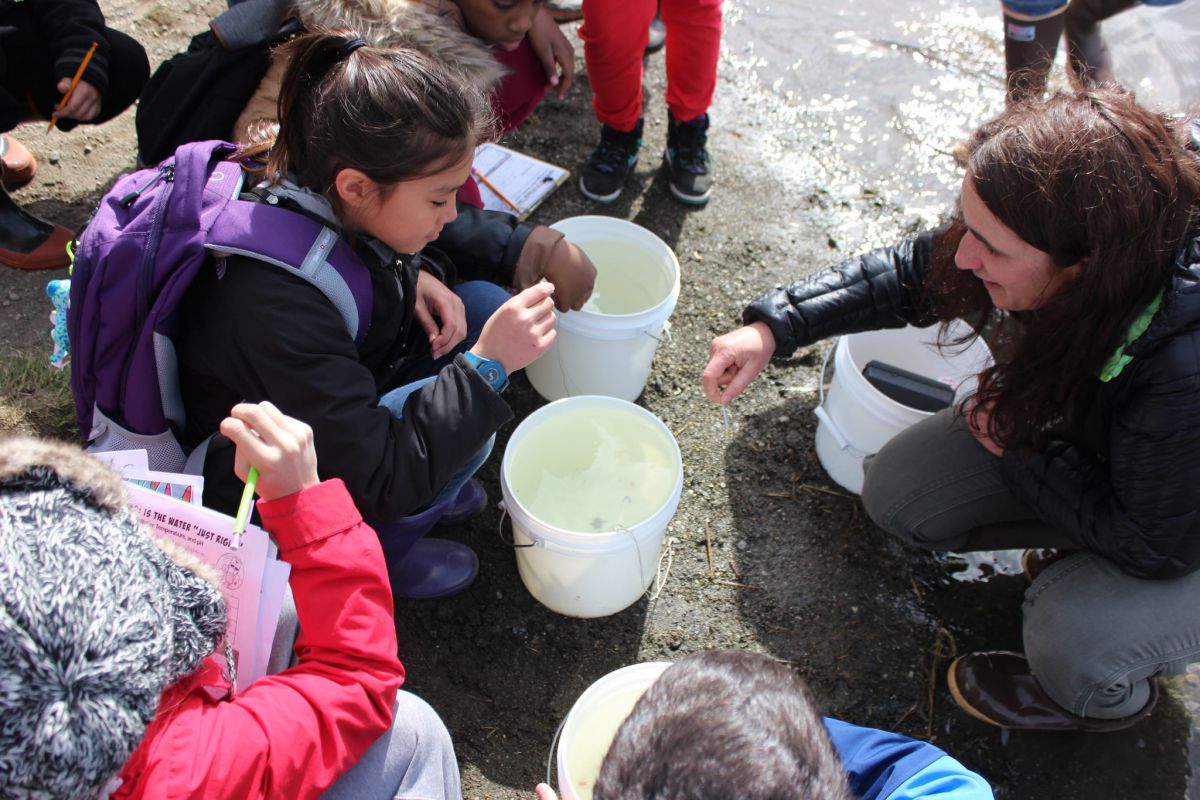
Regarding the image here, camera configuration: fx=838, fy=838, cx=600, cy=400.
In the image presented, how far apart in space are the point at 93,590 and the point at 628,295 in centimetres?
172

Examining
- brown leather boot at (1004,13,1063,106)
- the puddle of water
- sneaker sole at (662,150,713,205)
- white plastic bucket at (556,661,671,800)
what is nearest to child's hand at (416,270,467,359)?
white plastic bucket at (556,661,671,800)

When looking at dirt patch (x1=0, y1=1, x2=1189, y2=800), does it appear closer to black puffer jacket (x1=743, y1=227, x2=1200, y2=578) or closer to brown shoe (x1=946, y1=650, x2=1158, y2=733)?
brown shoe (x1=946, y1=650, x2=1158, y2=733)

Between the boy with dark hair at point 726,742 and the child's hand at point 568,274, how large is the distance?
112cm

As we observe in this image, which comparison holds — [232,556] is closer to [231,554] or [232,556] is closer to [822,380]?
[231,554]

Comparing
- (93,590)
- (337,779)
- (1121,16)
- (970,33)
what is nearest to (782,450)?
(337,779)

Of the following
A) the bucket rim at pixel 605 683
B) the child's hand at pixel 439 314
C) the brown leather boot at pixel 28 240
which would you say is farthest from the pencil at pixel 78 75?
the bucket rim at pixel 605 683

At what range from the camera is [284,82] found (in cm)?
152

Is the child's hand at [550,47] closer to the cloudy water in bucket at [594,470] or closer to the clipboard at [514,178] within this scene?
the clipboard at [514,178]

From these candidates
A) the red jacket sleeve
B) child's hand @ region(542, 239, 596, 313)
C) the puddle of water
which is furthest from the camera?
the puddle of water

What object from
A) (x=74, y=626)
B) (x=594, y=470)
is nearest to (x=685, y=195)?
(x=594, y=470)

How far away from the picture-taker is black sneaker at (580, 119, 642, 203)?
2822 millimetres

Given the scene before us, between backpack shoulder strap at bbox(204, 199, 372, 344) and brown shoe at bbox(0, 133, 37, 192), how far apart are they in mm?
1724

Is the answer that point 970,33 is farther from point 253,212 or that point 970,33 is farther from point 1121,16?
point 253,212

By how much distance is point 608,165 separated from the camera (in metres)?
2.84
